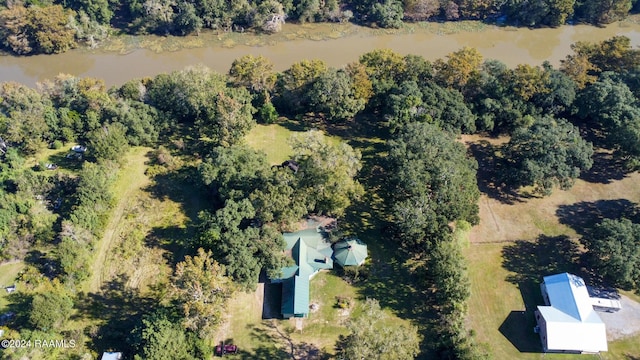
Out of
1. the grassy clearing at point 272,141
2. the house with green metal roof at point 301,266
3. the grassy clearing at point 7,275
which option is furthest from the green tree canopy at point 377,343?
the grassy clearing at point 7,275

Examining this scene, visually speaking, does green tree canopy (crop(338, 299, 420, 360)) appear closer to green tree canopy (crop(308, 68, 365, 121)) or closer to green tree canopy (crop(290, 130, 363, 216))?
green tree canopy (crop(290, 130, 363, 216))

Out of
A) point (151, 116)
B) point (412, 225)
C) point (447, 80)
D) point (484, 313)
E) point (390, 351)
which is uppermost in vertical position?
point (447, 80)

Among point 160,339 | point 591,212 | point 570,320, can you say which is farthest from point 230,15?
point 570,320

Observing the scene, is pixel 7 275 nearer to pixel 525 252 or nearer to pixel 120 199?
pixel 120 199

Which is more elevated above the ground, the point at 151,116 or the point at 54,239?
the point at 151,116

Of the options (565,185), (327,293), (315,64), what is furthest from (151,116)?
(565,185)

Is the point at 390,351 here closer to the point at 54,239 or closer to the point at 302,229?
the point at 302,229

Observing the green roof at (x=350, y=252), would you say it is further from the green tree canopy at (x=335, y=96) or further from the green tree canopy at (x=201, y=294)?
the green tree canopy at (x=335, y=96)
